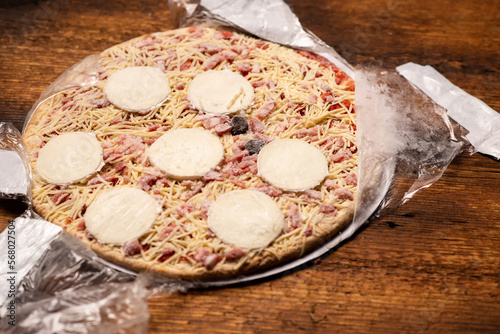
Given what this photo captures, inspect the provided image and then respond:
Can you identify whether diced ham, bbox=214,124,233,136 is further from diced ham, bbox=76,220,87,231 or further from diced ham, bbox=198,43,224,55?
diced ham, bbox=76,220,87,231

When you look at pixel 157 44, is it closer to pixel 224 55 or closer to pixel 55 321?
pixel 224 55

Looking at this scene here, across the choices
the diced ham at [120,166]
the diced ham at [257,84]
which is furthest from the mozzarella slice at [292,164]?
the diced ham at [120,166]

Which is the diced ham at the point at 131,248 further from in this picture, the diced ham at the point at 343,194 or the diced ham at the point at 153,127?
the diced ham at the point at 343,194

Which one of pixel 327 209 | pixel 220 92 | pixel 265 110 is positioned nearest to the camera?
pixel 327 209

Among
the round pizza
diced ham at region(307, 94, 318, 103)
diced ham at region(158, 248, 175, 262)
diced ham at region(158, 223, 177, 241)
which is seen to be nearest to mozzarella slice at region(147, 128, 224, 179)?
the round pizza

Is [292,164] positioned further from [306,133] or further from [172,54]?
[172,54]

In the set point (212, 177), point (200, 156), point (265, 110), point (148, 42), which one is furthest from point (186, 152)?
point (148, 42)

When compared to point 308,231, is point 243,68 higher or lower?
higher
